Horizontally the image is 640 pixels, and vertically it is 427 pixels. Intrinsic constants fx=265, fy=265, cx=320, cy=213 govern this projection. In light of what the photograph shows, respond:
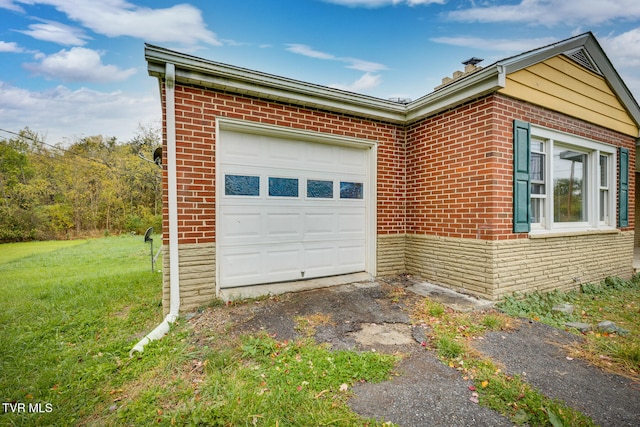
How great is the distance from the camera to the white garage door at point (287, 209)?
4.00 m

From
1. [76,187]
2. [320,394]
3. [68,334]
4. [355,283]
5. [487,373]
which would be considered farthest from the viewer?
[76,187]

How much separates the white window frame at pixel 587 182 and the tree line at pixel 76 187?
48.0 feet

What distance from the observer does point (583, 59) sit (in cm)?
495

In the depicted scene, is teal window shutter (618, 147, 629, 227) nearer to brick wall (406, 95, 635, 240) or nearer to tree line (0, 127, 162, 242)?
brick wall (406, 95, 635, 240)

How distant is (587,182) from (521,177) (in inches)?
104

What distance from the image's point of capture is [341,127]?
464 cm

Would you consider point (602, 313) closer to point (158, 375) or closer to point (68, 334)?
point (158, 375)

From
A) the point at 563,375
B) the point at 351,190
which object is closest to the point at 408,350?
the point at 563,375

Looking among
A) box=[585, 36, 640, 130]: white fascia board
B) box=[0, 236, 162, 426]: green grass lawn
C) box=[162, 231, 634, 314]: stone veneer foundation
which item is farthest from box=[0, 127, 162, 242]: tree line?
box=[585, 36, 640, 130]: white fascia board

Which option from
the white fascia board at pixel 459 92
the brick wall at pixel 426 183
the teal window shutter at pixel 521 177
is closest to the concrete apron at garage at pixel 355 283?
the brick wall at pixel 426 183

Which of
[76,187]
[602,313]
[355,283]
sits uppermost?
[76,187]

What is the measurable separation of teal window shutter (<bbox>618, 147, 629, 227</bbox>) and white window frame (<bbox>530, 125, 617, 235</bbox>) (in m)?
0.17

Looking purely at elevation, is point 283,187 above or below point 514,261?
above

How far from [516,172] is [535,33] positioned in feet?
15.6
